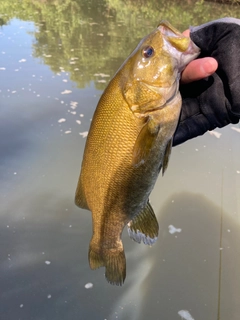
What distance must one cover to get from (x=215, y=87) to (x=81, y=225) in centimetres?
209

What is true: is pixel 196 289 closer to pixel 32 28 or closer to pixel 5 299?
pixel 5 299

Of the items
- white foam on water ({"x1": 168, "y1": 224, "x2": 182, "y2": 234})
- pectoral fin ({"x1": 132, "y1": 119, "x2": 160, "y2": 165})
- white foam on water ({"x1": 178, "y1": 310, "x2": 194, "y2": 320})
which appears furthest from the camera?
white foam on water ({"x1": 168, "y1": 224, "x2": 182, "y2": 234})

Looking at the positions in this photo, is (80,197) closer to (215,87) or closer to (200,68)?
(200,68)

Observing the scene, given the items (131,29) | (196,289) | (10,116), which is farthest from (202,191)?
(131,29)

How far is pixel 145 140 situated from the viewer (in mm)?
1415

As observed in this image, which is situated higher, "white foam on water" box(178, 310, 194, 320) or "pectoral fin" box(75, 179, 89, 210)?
"pectoral fin" box(75, 179, 89, 210)

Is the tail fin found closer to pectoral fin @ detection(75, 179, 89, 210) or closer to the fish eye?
pectoral fin @ detection(75, 179, 89, 210)

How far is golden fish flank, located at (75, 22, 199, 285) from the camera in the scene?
1457 millimetres

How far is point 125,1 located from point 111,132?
637 inches

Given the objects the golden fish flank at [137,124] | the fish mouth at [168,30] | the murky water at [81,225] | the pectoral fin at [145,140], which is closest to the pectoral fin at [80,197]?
the golden fish flank at [137,124]

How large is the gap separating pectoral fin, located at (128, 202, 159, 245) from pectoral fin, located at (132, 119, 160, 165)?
0.39 meters

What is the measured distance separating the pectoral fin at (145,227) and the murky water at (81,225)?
1.23 m

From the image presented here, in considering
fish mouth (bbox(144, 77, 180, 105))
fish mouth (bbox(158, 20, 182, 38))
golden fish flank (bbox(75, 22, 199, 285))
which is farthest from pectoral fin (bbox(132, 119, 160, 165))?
fish mouth (bbox(158, 20, 182, 38))

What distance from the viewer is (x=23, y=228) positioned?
3.24 m
